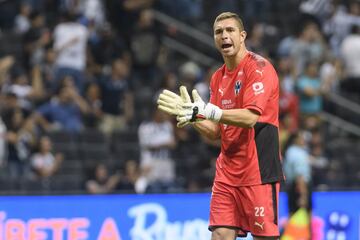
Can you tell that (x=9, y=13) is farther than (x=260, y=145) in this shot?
Yes

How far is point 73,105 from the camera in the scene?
16234 mm

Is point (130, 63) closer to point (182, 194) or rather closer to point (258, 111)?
point (182, 194)

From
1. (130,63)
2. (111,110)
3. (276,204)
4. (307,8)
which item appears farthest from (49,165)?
(307,8)

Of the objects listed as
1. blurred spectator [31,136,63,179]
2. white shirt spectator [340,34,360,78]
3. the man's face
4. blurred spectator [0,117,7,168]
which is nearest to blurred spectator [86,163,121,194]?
blurred spectator [31,136,63,179]

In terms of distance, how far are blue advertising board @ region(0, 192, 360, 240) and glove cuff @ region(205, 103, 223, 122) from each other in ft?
15.4

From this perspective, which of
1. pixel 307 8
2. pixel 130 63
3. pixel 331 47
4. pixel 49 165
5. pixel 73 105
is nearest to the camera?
pixel 49 165

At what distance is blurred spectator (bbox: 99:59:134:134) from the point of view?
669 inches

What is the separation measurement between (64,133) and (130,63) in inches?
97.2

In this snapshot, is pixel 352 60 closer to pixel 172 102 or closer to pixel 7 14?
pixel 7 14

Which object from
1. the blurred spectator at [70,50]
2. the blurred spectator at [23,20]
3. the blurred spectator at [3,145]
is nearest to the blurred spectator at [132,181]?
the blurred spectator at [3,145]

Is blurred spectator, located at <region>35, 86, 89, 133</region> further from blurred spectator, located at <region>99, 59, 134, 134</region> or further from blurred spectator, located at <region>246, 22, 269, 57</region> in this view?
blurred spectator, located at <region>246, 22, 269, 57</region>

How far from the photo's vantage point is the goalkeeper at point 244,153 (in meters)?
8.70

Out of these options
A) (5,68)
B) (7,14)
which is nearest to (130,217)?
(5,68)

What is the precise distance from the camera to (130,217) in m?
13.2
